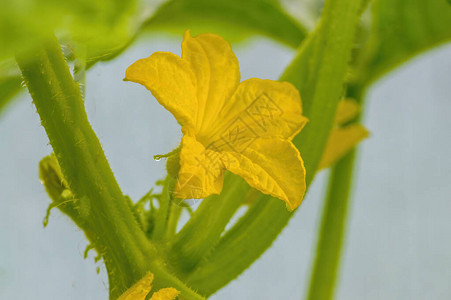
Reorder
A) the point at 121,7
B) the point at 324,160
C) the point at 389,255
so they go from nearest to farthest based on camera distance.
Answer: the point at 121,7 → the point at 324,160 → the point at 389,255

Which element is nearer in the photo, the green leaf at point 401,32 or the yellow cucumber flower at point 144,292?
the yellow cucumber flower at point 144,292

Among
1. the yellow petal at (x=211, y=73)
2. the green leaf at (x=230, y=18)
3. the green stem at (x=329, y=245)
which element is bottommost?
the green stem at (x=329, y=245)

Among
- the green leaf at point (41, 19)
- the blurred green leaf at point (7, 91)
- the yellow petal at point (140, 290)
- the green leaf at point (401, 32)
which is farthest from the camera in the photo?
the green leaf at point (401, 32)

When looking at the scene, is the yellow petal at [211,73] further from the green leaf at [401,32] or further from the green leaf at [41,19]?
the green leaf at [401,32]

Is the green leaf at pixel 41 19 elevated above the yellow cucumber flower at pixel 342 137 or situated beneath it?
elevated above

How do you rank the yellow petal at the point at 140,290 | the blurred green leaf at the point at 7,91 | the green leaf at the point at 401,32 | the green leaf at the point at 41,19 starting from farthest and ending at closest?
1. the green leaf at the point at 401,32
2. the blurred green leaf at the point at 7,91
3. the yellow petal at the point at 140,290
4. the green leaf at the point at 41,19

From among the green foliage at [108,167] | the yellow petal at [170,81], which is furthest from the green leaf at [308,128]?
the yellow petal at [170,81]

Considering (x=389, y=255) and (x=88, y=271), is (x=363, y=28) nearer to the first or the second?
(x=88, y=271)

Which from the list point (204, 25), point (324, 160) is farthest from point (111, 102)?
point (324, 160)
